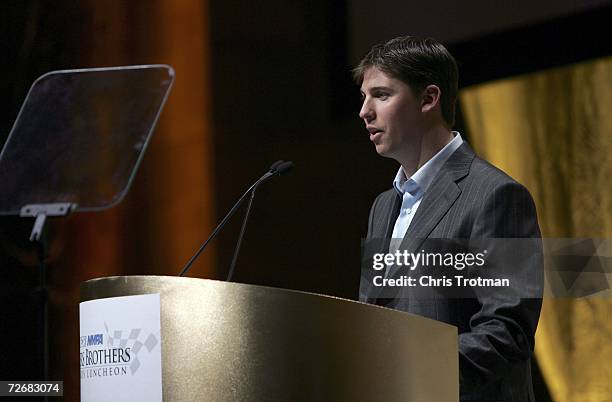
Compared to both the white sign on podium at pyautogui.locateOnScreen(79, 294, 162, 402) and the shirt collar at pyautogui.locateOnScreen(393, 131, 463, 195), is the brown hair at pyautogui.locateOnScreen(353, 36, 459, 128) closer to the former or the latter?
the shirt collar at pyautogui.locateOnScreen(393, 131, 463, 195)

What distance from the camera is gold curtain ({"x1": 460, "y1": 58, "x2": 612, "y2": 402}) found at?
4289mm

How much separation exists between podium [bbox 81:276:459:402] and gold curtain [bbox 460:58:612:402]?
268cm

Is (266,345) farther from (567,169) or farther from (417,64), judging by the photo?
(567,169)

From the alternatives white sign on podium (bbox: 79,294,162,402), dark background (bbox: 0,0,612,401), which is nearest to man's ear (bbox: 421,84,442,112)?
white sign on podium (bbox: 79,294,162,402)

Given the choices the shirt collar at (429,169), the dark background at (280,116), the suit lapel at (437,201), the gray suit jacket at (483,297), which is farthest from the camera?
the dark background at (280,116)

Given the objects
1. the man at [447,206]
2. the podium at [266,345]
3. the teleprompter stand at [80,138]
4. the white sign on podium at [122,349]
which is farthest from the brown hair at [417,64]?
the teleprompter stand at [80,138]

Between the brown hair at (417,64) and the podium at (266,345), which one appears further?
the brown hair at (417,64)

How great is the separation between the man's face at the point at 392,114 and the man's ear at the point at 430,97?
14mm

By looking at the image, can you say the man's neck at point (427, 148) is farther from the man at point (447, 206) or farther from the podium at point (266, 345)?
the podium at point (266, 345)

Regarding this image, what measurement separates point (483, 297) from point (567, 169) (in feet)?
7.71

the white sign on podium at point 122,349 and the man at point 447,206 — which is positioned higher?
the man at point 447,206

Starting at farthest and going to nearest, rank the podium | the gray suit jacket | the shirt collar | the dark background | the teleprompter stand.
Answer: the dark background < the teleprompter stand < the shirt collar < the gray suit jacket < the podium

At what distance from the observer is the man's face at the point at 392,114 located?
2516mm

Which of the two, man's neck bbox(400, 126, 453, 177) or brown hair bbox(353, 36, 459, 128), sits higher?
brown hair bbox(353, 36, 459, 128)
